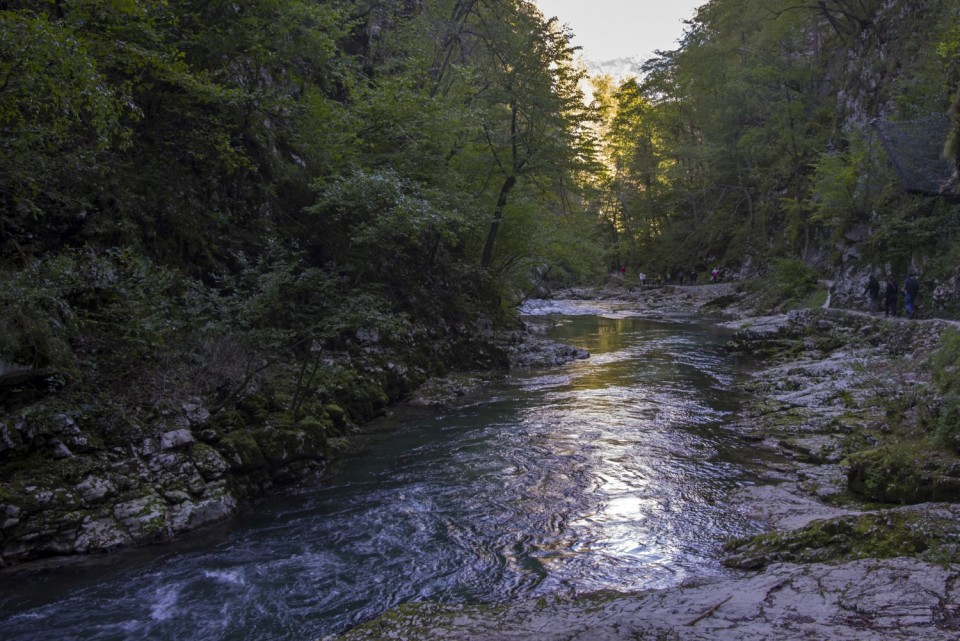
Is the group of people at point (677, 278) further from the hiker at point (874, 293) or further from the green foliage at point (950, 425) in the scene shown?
the green foliage at point (950, 425)

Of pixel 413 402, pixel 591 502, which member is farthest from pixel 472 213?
pixel 591 502

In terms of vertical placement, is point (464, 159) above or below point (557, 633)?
above

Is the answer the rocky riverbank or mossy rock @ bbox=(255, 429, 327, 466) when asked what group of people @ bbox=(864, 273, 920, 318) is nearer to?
the rocky riverbank

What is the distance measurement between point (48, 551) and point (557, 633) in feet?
17.9

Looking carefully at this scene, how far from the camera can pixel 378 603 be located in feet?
17.7

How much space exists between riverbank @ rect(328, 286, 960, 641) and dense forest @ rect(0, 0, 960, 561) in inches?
192

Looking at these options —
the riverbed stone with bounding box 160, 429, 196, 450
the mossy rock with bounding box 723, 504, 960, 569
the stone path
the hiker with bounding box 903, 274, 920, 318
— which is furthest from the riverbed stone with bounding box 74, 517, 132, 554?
the hiker with bounding box 903, 274, 920, 318

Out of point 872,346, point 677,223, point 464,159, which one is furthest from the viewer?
point 677,223

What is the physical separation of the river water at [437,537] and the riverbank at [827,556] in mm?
650

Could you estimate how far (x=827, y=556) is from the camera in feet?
16.5

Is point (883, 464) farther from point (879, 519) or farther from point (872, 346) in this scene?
point (872, 346)

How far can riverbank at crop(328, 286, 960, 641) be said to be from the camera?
370cm

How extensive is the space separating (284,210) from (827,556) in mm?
13153

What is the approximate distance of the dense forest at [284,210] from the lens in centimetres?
684
